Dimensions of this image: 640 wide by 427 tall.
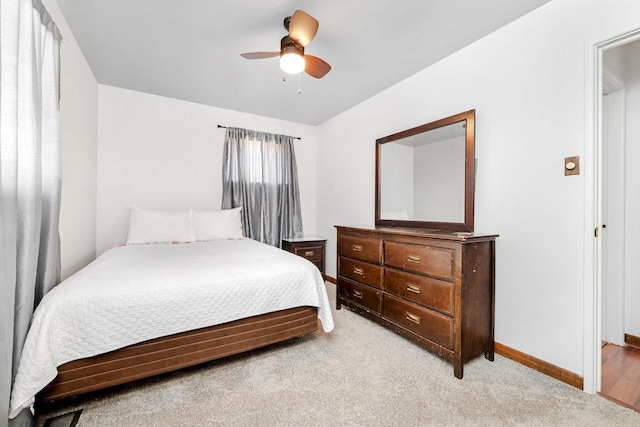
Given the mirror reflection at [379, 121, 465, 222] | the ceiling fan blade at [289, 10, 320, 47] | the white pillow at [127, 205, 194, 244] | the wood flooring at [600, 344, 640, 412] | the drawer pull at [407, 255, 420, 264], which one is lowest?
the wood flooring at [600, 344, 640, 412]

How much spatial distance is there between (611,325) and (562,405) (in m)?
1.20

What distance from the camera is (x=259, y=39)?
2.18m

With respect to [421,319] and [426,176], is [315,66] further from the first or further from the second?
[421,319]

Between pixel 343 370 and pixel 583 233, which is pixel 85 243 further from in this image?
pixel 583 233

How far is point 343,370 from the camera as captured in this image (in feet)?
5.77

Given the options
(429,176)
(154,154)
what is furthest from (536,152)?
(154,154)

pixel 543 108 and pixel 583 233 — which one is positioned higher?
pixel 543 108

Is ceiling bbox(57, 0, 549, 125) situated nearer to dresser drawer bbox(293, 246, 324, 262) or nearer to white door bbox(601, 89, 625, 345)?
white door bbox(601, 89, 625, 345)

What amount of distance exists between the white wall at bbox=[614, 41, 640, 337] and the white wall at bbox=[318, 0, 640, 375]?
2.74 ft

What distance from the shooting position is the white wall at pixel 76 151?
2072 millimetres

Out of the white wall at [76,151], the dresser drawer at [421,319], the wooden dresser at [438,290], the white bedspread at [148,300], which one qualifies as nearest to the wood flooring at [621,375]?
the wooden dresser at [438,290]

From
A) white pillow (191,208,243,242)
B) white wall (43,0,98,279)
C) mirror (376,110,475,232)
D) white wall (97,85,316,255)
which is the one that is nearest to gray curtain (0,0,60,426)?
white wall (43,0,98,279)

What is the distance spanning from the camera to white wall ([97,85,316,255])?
3.12m

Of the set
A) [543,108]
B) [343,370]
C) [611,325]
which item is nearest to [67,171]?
[343,370]
